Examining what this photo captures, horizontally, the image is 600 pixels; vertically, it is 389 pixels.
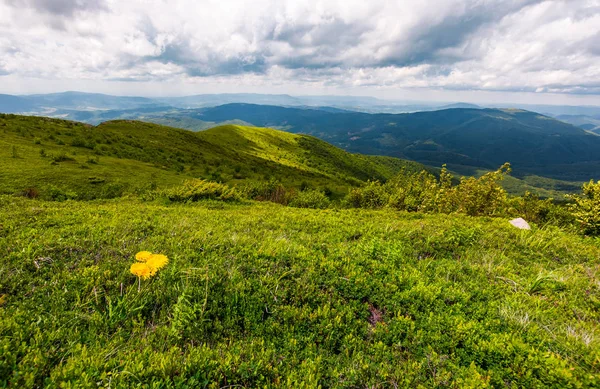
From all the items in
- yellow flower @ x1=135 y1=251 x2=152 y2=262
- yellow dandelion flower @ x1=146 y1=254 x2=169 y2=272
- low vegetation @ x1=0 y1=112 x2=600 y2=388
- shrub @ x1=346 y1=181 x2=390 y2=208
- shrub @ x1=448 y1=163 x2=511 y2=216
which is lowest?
shrub @ x1=346 y1=181 x2=390 y2=208

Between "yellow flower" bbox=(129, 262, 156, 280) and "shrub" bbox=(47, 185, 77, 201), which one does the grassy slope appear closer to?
"yellow flower" bbox=(129, 262, 156, 280)

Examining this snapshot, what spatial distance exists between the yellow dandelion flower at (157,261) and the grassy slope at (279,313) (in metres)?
0.16

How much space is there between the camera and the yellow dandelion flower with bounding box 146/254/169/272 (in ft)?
18.0

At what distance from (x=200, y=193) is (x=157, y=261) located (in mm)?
11314

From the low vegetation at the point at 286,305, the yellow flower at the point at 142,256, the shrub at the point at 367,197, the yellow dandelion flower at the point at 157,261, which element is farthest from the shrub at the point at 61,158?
the shrub at the point at 367,197

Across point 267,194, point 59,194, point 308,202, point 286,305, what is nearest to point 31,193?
point 59,194

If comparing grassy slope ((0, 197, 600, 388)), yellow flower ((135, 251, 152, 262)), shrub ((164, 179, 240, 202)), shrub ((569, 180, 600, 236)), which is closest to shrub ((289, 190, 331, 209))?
shrub ((164, 179, 240, 202))

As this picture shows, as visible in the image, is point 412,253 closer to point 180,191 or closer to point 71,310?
point 71,310

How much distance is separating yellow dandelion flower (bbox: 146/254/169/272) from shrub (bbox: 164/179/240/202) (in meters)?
10.5

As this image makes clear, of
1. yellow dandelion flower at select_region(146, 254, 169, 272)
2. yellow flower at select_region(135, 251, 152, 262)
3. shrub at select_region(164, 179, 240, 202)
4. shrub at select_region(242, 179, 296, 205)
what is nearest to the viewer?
yellow dandelion flower at select_region(146, 254, 169, 272)

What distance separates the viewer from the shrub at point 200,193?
15992mm

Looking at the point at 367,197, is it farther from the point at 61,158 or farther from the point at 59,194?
the point at 61,158

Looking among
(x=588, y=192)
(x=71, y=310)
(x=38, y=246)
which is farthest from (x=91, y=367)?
(x=588, y=192)

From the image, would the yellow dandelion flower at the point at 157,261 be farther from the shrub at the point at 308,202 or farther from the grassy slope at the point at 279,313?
the shrub at the point at 308,202
